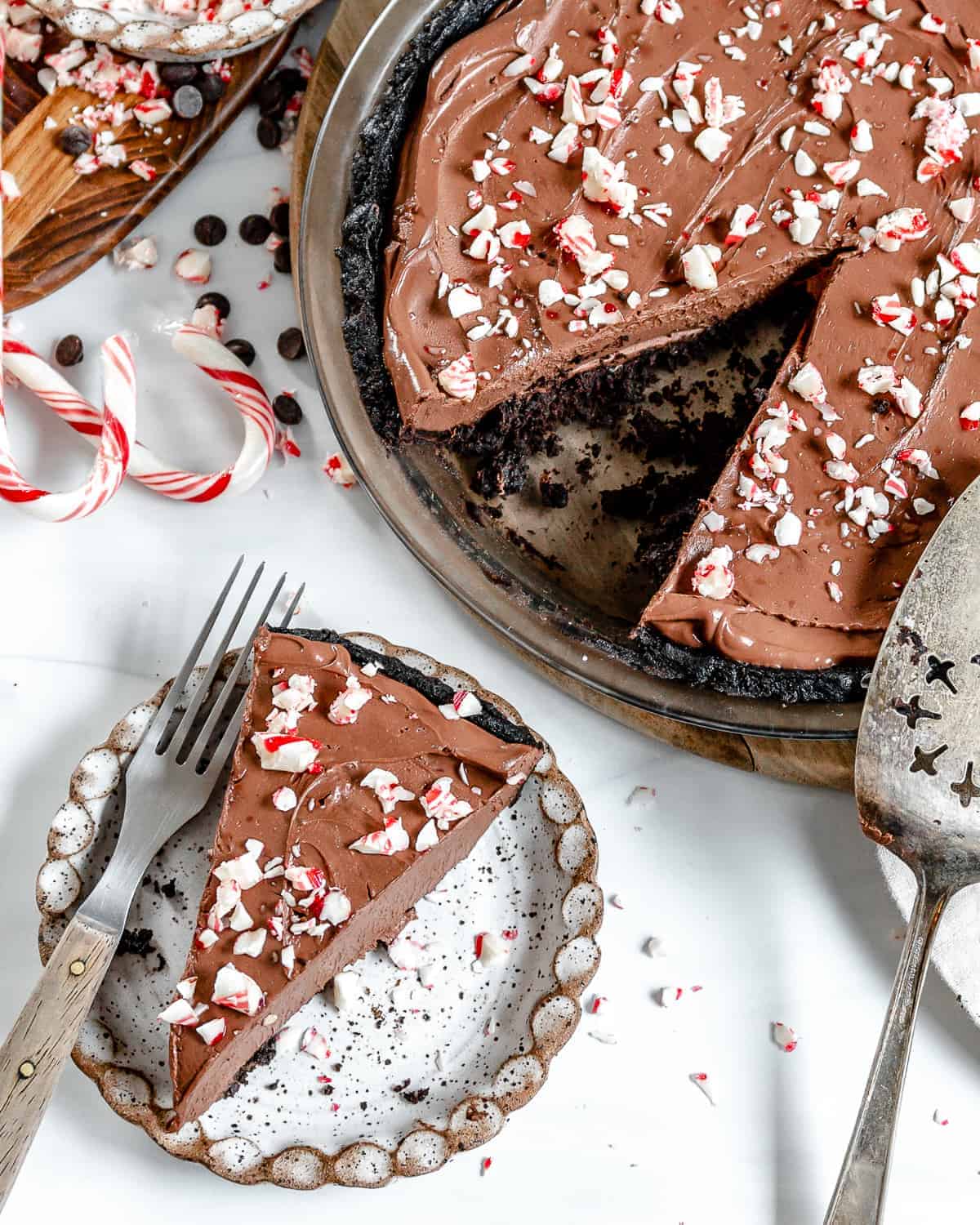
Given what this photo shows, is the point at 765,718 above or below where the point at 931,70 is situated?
below

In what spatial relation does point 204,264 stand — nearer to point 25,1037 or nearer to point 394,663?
point 394,663

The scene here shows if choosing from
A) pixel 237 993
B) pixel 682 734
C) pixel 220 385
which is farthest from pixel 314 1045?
pixel 220 385

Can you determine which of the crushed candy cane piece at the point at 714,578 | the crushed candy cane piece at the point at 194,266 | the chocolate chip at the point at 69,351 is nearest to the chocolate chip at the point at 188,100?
the crushed candy cane piece at the point at 194,266

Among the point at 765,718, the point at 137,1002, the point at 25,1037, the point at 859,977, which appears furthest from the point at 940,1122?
the point at 25,1037

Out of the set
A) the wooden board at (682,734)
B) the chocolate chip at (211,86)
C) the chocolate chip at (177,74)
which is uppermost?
the chocolate chip at (177,74)

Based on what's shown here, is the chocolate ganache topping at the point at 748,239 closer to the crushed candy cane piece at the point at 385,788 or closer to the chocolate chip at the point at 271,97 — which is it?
the chocolate chip at the point at 271,97

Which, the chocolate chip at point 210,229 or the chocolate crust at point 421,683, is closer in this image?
the chocolate crust at point 421,683

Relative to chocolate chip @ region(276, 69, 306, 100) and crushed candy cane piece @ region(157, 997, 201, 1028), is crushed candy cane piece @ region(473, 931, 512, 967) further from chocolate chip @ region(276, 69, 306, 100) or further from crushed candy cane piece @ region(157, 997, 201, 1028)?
chocolate chip @ region(276, 69, 306, 100)

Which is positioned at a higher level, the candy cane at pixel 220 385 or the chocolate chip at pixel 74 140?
the chocolate chip at pixel 74 140
